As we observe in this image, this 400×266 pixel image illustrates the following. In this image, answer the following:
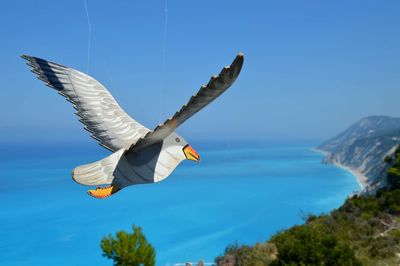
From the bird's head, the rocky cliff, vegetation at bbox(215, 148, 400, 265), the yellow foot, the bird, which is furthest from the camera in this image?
the rocky cliff

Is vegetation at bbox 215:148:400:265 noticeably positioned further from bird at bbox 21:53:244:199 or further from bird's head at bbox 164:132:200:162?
bird at bbox 21:53:244:199

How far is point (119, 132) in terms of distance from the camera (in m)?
3.88

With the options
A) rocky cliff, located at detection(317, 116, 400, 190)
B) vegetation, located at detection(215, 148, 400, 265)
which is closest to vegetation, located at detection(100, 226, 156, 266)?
vegetation, located at detection(215, 148, 400, 265)

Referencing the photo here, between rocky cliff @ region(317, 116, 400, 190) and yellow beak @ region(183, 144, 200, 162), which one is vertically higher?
rocky cliff @ region(317, 116, 400, 190)

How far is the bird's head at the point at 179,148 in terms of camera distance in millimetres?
3645

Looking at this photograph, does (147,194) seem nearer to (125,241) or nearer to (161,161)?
(125,241)

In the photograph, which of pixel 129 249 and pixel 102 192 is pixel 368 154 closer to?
pixel 129 249

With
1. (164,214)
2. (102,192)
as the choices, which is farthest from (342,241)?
(164,214)

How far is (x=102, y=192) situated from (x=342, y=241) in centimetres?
949

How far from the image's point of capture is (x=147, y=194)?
51.3 meters

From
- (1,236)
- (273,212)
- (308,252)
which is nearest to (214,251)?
(273,212)

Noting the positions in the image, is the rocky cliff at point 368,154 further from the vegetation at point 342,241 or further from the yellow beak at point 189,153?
the yellow beak at point 189,153

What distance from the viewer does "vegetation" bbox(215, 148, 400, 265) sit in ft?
36.2

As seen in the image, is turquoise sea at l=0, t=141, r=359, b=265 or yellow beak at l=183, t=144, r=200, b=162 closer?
yellow beak at l=183, t=144, r=200, b=162
